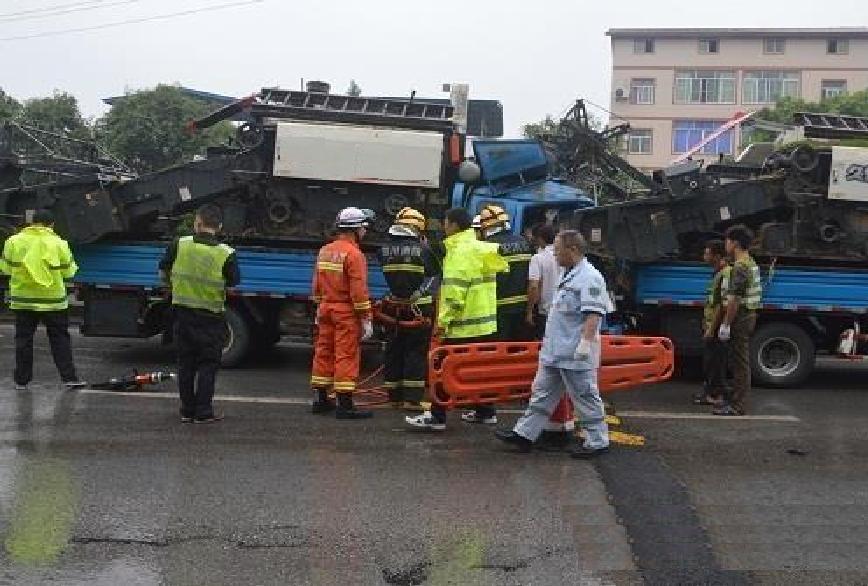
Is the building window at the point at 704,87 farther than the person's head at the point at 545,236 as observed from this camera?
Yes

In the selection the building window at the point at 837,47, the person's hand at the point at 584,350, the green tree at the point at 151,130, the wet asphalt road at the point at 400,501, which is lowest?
the wet asphalt road at the point at 400,501

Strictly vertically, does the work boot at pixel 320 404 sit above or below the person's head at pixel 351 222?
below

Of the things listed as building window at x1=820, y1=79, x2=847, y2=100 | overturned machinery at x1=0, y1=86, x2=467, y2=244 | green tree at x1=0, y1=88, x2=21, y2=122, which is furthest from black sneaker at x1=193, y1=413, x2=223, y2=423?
building window at x1=820, y1=79, x2=847, y2=100

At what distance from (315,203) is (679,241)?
392cm

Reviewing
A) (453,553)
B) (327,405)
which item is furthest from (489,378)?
(453,553)

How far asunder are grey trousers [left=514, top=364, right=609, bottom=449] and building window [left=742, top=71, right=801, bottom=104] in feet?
198

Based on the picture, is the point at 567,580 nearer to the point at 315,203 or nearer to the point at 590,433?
the point at 590,433

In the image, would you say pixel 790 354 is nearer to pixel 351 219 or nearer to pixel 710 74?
pixel 351 219

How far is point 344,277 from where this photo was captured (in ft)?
25.0

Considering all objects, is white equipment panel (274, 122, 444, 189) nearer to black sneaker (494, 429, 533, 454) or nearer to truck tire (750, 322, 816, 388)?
truck tire (750, 322, 816, 388)

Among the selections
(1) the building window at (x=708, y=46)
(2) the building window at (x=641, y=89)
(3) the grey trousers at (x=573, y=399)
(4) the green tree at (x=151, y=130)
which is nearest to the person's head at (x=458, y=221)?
(3) the grey trousers at (x=573, y=399)

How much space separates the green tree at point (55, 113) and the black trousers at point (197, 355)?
19.6 metres

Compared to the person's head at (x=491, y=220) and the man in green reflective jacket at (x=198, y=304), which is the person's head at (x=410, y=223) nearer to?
the person's head at (x=491, y=220)

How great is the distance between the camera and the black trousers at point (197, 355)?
737 cm
